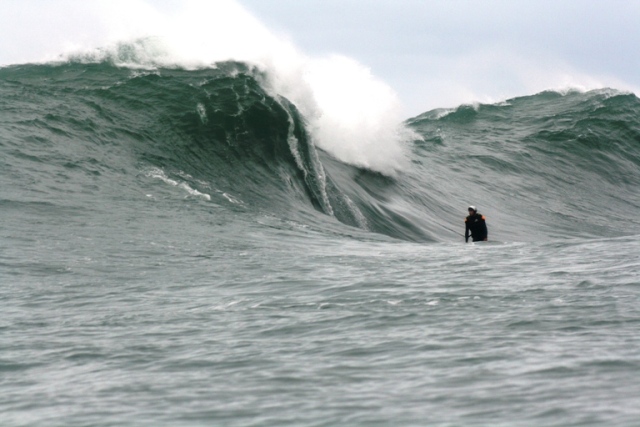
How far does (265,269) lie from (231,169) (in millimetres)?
7315

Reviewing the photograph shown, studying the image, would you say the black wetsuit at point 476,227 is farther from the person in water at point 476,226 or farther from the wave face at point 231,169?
the wave face at point 231,169

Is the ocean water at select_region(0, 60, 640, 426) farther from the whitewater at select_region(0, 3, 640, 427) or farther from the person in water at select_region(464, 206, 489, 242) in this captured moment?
the person in water at select_region(464, 206, 489, 242)

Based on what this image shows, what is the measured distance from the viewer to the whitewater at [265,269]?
5621 millimetres

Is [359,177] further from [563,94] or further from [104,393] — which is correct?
[563,94]

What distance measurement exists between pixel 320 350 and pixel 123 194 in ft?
28.0

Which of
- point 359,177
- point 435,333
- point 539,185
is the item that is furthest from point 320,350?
point 539,185

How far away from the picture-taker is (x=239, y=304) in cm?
842

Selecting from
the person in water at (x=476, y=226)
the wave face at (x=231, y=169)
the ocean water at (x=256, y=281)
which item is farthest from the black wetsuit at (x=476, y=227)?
the ocean water at (x=256, y=281)

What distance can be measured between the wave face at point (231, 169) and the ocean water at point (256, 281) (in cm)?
6

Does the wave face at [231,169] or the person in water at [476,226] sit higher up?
the wave face at [231,169]

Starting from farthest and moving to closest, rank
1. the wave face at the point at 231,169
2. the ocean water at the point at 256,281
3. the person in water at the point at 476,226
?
the person in water at the point at 476,226, the wave face at the point at 231,169, the ocean water at the point at 256,281

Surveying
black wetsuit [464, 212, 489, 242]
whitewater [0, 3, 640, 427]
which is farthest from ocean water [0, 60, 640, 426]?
black wetsuit [464, 212, 489, 242]

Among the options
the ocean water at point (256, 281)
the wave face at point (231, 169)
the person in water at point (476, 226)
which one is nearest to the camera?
the ocean water at point (256, 281)

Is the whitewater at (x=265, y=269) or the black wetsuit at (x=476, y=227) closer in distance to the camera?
the whitewater at (x=265, y=269)
